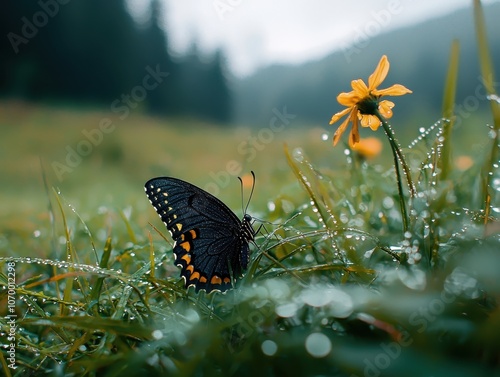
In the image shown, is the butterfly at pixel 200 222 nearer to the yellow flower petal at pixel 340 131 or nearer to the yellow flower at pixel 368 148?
the yellow flower petal at pixel 340 131

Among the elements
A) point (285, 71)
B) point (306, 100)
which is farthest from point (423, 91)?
point (285, 71)

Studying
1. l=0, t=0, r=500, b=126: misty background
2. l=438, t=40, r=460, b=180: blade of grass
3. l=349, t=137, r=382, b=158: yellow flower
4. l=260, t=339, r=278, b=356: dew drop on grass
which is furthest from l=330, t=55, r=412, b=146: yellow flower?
l=0, t=0, r=500, b=126: misty background

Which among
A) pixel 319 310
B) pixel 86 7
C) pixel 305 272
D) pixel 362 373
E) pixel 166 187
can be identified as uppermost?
pixel 86 7

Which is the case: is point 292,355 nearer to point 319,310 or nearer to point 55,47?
point 319,310

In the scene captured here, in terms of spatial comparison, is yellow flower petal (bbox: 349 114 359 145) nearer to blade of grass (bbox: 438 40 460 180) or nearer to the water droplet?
blade of grass (bbox: 438 40 460 180)

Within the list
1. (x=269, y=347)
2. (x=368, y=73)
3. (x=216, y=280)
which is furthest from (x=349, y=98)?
(x=368, y=73)

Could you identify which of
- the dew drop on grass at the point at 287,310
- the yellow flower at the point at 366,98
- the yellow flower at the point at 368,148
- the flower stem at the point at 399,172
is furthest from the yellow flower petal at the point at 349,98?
the yellow flower at the point at 368,148

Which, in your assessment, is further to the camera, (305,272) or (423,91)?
(423,91)
